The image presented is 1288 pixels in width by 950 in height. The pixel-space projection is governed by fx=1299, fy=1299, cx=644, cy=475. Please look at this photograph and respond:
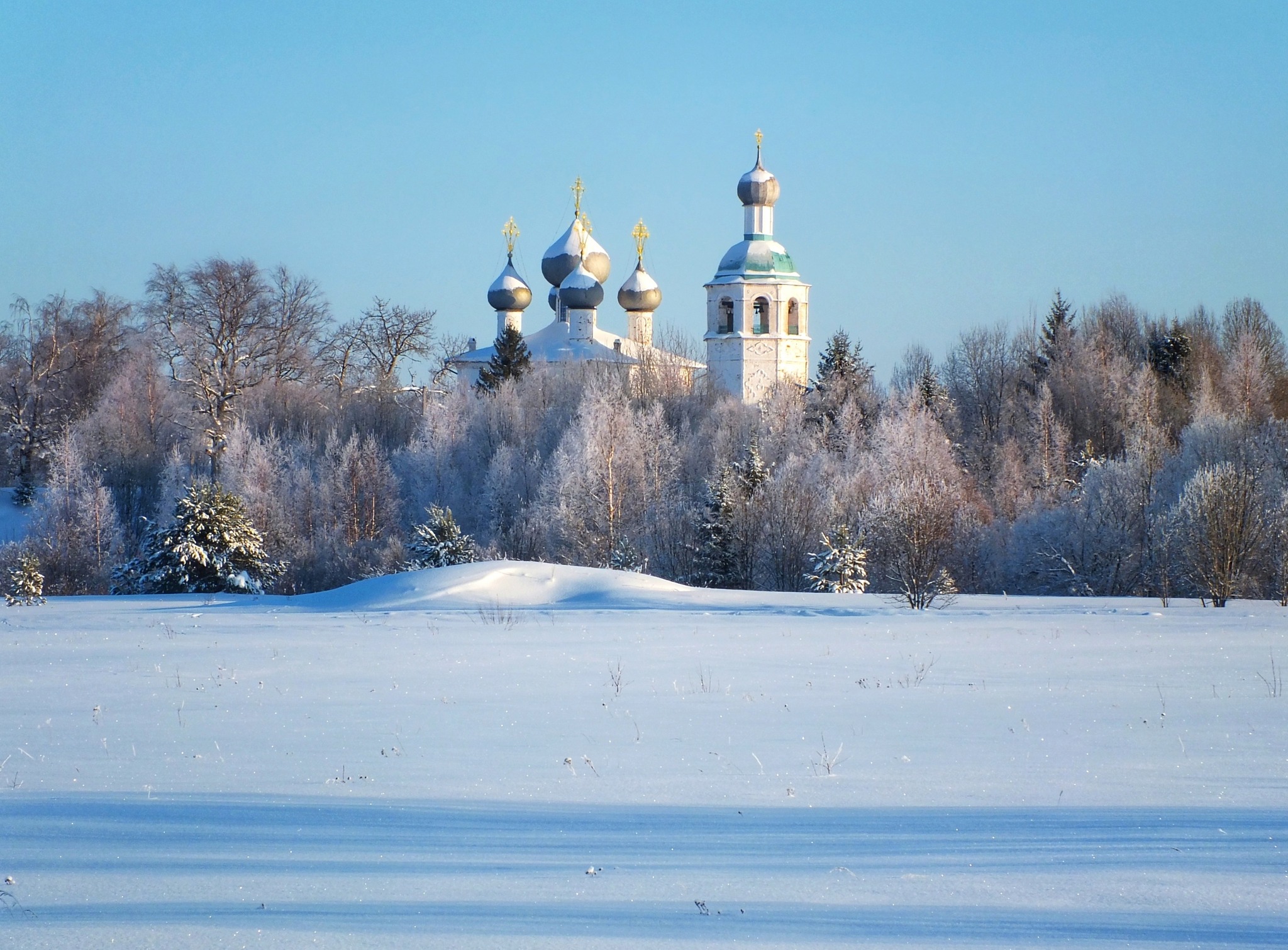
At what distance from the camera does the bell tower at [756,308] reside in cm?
5216

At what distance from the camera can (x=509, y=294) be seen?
2299 inches

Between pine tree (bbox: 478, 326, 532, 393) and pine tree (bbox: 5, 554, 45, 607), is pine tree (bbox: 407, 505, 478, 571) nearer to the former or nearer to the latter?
pine tree (bbox: 5, 554, 45, 607)

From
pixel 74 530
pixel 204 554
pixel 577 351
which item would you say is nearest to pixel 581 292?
pixel 577 351

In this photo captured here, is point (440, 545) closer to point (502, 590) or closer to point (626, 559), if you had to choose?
point (626, 559)

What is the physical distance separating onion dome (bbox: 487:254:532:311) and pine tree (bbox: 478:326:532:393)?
7.43 m

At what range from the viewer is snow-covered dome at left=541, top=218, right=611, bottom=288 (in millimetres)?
57938

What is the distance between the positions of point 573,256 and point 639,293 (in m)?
3.77

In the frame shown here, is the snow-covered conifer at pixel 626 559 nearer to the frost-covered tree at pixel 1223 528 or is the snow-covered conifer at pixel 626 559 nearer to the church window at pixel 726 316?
the frost-covered tree at pixel 1223 528

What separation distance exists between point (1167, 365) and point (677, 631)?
37849 mm

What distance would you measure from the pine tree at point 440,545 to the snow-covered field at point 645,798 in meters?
16.3

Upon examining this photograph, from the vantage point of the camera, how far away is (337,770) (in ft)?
23.5

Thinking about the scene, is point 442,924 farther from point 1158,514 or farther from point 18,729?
point 1158,514

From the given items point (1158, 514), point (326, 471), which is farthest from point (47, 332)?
point (1158, 514)

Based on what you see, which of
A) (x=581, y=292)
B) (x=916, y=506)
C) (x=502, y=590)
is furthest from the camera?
(x=581, y=292)
